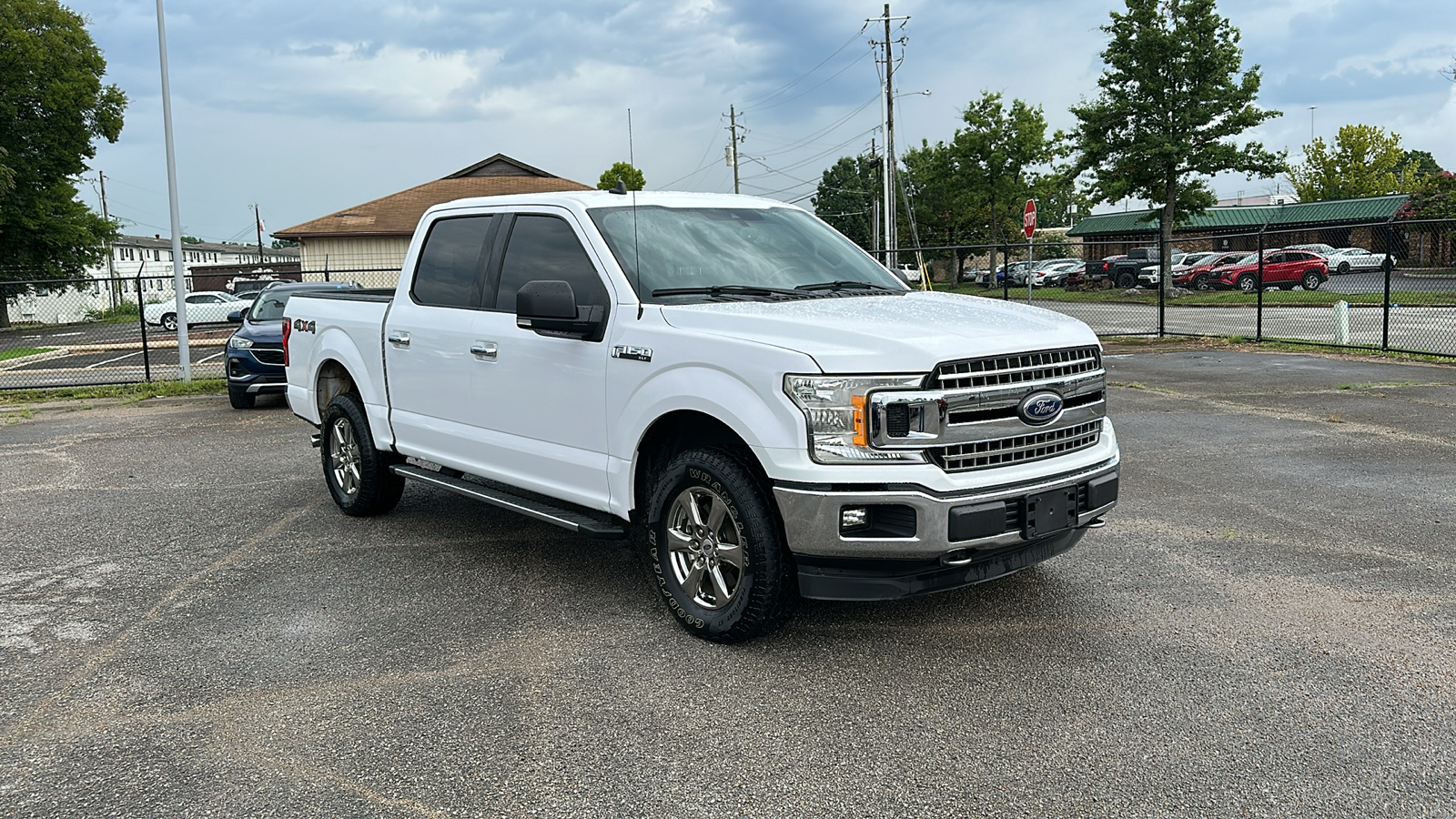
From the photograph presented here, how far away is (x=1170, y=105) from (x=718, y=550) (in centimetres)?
3722

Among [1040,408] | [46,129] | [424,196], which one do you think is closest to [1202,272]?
[424,196]

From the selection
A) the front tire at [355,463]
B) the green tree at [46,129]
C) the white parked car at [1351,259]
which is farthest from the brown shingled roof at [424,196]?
the front tire at [355,463]

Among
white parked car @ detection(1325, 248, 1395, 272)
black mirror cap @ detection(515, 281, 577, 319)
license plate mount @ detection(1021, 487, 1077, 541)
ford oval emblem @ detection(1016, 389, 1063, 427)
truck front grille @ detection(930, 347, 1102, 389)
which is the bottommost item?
license plate mount @ detection(1021, 487, 1077, 541)

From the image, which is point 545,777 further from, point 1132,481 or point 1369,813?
point 1132,481

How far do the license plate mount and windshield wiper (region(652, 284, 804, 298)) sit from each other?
1.58 meters

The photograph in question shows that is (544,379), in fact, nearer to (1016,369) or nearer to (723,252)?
(723,252)

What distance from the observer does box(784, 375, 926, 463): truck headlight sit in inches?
165

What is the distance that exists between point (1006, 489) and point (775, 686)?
122cm

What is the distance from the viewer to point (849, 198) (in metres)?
127

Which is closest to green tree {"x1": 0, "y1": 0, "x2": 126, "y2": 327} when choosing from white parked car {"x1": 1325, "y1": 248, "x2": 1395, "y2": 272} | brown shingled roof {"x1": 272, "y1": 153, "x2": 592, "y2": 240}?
brown shingled roof {"x1": 272, "y1": 153, "x2": 592, "y2": 240}

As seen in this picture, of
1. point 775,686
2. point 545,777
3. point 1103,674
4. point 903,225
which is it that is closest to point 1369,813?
point 1103,674

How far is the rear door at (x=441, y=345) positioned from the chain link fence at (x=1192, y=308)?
10.7 metres

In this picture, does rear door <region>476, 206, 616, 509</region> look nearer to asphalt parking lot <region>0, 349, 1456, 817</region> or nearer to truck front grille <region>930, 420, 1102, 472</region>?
asphalt parking lot <region>0, 349, 1456, 817</region>

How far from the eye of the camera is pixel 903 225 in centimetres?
8538
